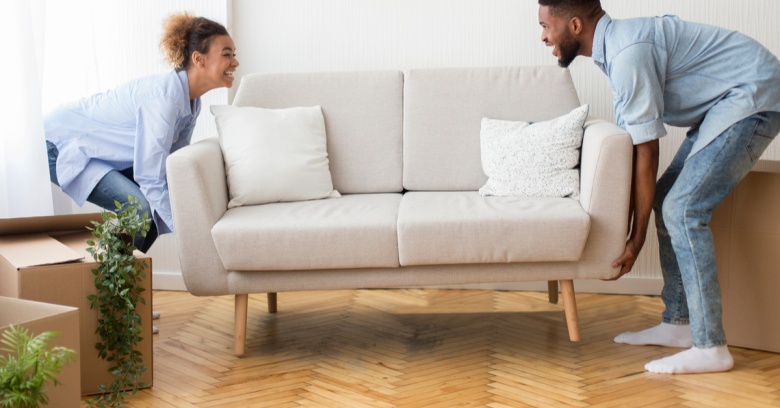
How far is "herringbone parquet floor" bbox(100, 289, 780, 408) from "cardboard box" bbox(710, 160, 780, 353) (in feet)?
0.24

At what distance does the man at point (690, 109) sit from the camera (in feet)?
7.75

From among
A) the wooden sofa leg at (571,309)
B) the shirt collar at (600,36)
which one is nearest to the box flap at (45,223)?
the wooden sofa leg at (571,309)

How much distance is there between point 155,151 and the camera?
109 inches

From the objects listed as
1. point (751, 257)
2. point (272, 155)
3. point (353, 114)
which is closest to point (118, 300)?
point (272, 155)

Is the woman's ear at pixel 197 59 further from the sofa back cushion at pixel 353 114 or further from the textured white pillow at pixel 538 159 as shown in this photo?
the textured white pillow at pixel 538 159

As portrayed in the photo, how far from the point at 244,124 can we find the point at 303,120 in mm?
208

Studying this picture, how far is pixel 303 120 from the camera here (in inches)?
117

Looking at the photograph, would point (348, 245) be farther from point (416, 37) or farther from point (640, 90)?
point (416, 37)

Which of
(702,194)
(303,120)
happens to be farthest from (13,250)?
(702,194)

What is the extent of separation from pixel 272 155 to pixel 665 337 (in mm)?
1380

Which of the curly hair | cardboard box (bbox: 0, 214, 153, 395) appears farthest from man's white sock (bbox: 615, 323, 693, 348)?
the curly hair

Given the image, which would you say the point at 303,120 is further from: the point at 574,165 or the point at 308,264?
the point at 574,165

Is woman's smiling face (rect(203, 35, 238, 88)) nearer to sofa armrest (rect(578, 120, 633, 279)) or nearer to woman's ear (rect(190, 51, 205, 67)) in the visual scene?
woman's ear (rect(190, 51, 205, 67))

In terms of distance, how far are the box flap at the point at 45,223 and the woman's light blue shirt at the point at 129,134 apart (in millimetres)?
269
